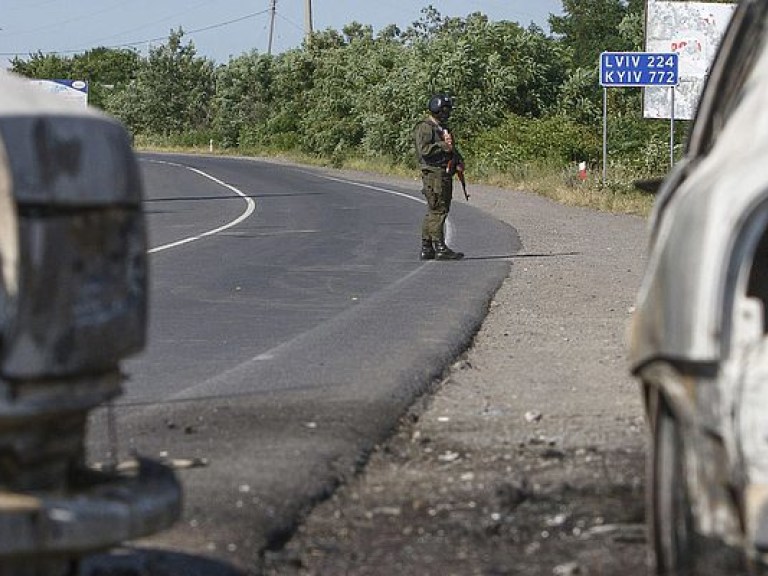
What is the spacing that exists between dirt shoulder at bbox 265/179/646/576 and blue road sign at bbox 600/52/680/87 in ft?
74.1

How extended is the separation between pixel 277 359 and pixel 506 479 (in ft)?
12.9

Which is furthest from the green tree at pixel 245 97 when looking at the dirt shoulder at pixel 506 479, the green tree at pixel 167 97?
the dirt shoulder at pixel 506 479

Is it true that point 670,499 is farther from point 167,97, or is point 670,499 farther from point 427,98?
point 167,97

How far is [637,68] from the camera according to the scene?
111 ft

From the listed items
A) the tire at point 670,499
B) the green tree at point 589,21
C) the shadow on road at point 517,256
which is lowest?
the shadow on road at point 517,256

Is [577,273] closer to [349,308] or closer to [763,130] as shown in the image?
[349,308]

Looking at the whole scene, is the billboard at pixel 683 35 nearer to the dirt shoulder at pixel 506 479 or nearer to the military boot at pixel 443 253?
the military boot at pixel 443 253

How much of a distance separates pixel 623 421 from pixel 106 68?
123m

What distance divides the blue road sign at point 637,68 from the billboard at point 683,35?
5.29 m

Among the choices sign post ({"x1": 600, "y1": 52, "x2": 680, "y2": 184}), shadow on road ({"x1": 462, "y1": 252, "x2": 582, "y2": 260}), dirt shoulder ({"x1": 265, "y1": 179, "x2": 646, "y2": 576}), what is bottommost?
shadow on road ({"x1": 462, "y1": 252, "x2": 582, "y2": 260})


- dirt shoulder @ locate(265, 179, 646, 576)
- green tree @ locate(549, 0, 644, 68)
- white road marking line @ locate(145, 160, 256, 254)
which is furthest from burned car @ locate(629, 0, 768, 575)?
Result: green tree @ locate(549, 0, 644, 68)

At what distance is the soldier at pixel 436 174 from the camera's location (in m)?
19.0

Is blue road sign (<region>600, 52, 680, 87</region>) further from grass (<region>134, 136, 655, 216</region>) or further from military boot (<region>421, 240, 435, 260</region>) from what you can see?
military boot (<region>421, 240, 435, 260</region>)

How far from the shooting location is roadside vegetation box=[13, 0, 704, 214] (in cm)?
4647
